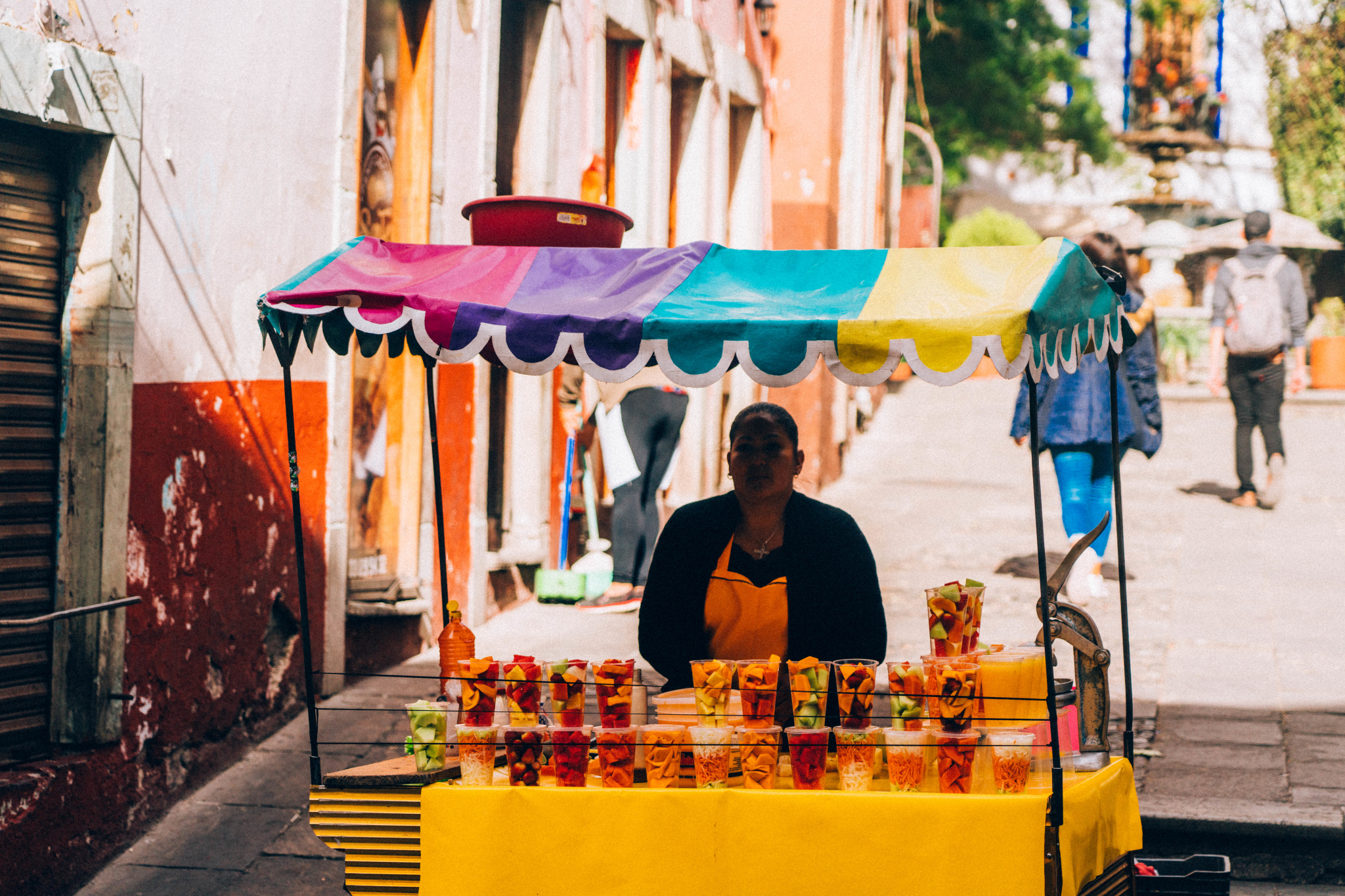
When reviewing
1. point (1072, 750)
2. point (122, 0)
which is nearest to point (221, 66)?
point (122, 0)

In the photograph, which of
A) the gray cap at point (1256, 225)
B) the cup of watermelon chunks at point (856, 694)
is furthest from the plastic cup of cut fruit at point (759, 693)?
the gray cap at point (1256, 225)

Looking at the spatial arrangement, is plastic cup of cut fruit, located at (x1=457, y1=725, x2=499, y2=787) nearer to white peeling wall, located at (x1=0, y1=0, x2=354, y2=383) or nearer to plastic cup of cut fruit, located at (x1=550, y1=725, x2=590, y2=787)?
plastic cup of cut fruit, located at (x1=550, y1=725, x2=590, y2=787)

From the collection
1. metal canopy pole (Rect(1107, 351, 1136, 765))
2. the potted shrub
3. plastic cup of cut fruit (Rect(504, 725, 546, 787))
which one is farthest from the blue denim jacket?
the potted shrub

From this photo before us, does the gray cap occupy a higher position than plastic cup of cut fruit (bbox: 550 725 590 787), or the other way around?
the gray cap

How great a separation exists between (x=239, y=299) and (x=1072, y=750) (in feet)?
12.1

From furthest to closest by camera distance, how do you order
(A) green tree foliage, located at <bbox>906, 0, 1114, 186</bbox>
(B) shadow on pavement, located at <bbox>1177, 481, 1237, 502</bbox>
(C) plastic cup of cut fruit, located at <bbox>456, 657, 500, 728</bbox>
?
(A) green tree foliage, located at <bbox>906, 0, 1114, 186</bbox>
(B) shadow on pavement, located at <bbox>1177, 481, 1237, 502</bbox>
(C) plastic cup of cut fruit, located at <bbox>456, 657, 500, 728</bbox>

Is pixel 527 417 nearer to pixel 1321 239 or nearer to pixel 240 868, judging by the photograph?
pixel 240 868

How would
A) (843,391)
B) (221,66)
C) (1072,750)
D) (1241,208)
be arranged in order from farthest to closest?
(1241,208)
(843,391)
(221,66)
(1072,750)

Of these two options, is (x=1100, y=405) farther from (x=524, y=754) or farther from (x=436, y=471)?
(x=524, y=754)

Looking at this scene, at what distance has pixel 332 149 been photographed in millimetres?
6445

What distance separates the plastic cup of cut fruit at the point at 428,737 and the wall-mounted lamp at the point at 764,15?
10.8m

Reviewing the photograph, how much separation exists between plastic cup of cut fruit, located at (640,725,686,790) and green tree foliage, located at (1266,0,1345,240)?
2740cm

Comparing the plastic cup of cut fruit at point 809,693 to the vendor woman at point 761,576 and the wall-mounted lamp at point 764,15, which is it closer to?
the vendor woman at point 761,576

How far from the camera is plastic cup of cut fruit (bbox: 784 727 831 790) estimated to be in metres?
3.33
